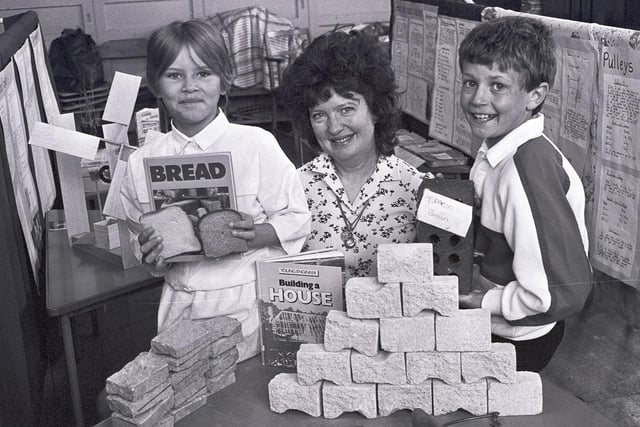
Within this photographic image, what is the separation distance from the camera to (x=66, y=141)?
2.28m

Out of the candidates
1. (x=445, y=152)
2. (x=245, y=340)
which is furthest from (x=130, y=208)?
(x=445, y=152)

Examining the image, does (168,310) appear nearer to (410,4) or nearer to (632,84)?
(632,84)

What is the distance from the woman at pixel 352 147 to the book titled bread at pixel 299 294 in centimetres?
41

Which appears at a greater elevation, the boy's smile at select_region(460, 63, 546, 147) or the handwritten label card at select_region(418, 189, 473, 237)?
the boy's smile at select_region(460, 63, 546, 147)

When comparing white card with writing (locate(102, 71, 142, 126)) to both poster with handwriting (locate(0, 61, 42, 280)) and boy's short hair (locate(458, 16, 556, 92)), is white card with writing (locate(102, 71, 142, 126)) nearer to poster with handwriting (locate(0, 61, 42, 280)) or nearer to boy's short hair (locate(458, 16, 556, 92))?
poster with handwriting (locate(0, 61, 42, 280))

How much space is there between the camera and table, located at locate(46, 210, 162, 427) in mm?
2414

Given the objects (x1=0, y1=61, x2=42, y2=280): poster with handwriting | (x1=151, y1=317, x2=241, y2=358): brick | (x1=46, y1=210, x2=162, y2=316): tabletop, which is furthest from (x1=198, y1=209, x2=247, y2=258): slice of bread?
(x1=0, y1=61, x2=42, y2=280): poster with handwriting

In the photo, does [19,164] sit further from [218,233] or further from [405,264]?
[405,264]

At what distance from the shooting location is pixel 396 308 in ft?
5.03

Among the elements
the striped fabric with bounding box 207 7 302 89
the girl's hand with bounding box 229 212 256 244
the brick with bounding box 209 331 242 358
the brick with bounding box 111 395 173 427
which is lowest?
the striped fabric with bounding box 207 7 302 89

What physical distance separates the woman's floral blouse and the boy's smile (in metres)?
0.43

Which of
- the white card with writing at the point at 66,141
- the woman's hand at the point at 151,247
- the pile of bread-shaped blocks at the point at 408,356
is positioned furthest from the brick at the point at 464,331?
the white card with writing at the point at 66,141

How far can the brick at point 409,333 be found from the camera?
5.02 ft

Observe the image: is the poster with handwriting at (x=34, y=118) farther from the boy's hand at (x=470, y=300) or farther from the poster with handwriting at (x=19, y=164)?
the boy's hand at (x=470, y=300)
